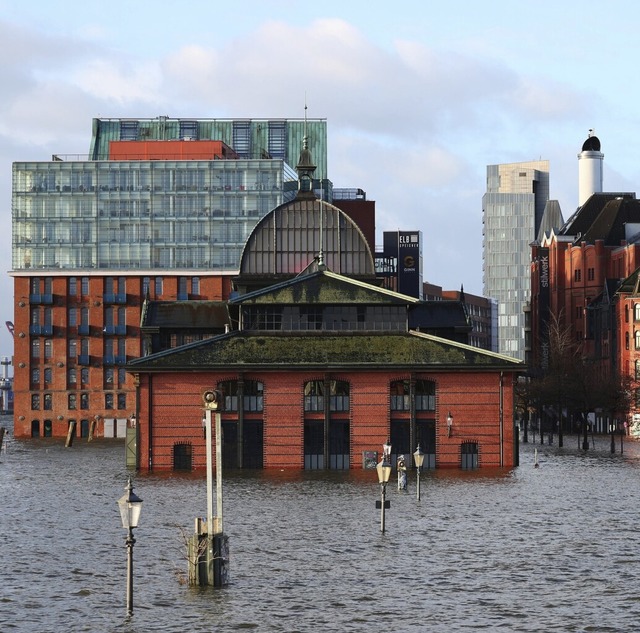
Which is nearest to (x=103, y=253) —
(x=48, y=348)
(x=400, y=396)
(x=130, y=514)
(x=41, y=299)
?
(x=41, y=299)

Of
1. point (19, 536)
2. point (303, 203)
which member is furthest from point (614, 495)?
point (303, 203)

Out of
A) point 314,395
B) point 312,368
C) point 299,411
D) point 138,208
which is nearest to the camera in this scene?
point 312,368

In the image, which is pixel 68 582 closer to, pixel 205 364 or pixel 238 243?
pixel 205 364

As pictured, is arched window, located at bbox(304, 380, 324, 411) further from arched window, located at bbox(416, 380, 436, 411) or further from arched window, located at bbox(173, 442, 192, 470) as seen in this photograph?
arched window, located at bbox(173, 442, 192, 470)

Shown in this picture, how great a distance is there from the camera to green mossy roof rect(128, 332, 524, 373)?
96625mm

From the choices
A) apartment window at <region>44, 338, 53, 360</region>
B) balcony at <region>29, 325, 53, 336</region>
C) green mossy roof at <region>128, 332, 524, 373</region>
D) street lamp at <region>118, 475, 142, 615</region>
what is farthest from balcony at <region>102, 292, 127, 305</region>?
street lamp at <region>118, 475, 142, 615</region>

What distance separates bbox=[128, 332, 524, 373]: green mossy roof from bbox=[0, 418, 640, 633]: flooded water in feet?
38.9

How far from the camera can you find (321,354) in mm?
98312

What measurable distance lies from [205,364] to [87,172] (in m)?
106

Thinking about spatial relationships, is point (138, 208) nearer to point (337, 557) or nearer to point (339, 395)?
point (339, 395)

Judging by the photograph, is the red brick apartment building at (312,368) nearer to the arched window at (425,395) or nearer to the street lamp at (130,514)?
the arched window at (425,395)

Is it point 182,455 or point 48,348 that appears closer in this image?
point 182,455

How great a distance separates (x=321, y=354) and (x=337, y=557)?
4871cm

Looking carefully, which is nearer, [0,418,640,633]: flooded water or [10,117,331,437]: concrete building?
[0,418,640,633]: flooded water
